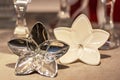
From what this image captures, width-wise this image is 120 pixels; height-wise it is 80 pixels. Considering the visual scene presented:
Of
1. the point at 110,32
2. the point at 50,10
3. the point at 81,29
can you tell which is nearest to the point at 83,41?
the point at 81,29

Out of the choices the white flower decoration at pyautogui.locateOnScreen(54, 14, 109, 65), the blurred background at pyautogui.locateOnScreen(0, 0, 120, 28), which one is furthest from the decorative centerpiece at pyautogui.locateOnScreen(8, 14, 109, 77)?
the blurred background at pyautogui.locateOnScreen(0, 0, 120, 28)

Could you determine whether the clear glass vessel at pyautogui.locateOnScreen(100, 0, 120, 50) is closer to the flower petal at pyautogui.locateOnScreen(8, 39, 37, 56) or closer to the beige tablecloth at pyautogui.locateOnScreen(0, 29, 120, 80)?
the beige tablecloth at pyautogui.locateOnScreen(0, 29, 120, 80)

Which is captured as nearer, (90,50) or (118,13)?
(90,50)

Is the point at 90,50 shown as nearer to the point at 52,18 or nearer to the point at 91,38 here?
the point at 91,38

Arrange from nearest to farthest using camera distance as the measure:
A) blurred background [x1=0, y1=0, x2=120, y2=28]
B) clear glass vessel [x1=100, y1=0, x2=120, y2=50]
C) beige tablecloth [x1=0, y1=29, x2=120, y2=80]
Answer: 1. beige tablecloth [x1=0, y1=29, x2=120, y2=80]
2. clear glass vessel [x1=100, y1=0, x2=120, y2=50]
3. blurred background [x1=0, y1=0, x2=120, y2=28]

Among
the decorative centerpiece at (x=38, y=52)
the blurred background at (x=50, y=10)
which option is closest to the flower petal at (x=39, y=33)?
the decorative centerpiece at (x=38, y=52)

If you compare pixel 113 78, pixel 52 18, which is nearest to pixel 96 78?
pixel 113 78
